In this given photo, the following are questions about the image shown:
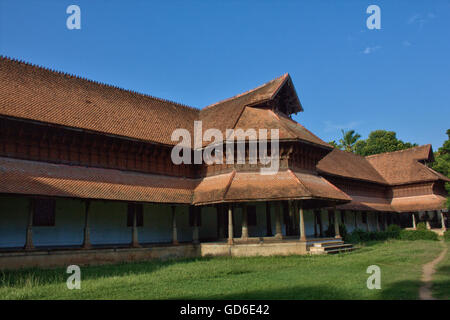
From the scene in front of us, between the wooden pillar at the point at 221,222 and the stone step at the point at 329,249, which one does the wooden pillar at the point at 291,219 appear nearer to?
the stone step at the point at 329,249

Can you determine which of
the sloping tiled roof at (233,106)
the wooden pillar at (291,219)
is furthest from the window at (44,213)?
the wooden pillar at (291,219)

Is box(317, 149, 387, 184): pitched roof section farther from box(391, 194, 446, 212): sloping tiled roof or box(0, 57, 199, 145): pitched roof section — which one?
box(0, 57, 199, 145): pitched roof section

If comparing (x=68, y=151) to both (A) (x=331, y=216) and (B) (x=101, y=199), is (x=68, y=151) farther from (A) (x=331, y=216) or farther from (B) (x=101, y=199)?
(A) (x=331, y=216)

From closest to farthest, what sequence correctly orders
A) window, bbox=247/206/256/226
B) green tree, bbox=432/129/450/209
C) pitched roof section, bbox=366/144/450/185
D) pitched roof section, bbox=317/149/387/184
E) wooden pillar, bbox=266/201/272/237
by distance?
wooden pillar, bbox=266/201/272/237
window, bbox=247/206/256/226
pitched roof section, bbox=317/149/387/184
pitched roof section, bbox=366/144/450/185
green tree, bbox=432/129/450/209

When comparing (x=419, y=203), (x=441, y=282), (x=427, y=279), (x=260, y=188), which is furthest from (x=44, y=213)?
(x=419, y=203)

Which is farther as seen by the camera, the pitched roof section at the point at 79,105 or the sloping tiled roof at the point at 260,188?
the sloping tiled roof at the point at 260,188

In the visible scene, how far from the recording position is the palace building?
1605cm

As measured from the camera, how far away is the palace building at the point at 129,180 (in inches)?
632

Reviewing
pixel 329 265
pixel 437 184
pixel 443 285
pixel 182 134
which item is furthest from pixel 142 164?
pixel 437 184

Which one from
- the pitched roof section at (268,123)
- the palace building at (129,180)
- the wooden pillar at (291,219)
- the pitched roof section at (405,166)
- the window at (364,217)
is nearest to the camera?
the palace building at (129,180)

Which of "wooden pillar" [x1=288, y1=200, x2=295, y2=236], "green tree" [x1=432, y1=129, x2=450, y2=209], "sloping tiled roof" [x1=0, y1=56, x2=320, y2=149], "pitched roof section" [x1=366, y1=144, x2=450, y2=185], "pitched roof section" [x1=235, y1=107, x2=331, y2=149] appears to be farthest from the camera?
"green tree" [x1=432, y1=129, x2=450, y2=209]

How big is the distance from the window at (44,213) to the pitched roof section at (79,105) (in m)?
3.78

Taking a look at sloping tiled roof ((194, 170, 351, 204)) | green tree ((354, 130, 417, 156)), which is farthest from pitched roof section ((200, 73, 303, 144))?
green tree ((354, 130, 417, 156))

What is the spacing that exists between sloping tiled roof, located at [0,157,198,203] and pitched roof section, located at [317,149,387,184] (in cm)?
1250
